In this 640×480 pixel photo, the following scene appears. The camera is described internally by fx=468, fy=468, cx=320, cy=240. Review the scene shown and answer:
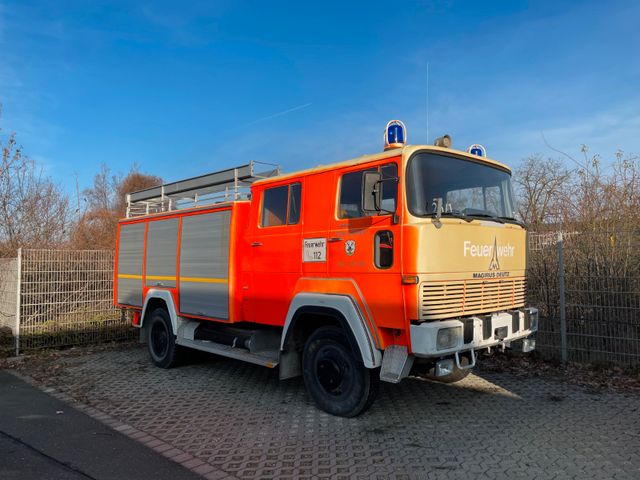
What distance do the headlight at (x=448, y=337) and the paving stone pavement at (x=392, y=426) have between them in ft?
3.03

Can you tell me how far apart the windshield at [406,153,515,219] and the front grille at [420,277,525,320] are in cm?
72

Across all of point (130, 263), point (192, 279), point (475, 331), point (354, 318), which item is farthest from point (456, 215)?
point (130, 263)

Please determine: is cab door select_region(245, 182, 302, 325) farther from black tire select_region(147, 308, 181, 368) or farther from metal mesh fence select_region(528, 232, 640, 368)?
metal mesh fence select_region(528, 232, 640, 368)

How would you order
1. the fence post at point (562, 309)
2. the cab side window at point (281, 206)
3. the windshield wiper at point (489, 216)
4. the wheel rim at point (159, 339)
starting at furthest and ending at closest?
the wheel rim at point (159, 339)
the fence post at point (562, 309)
the cab side window at point (281, 206)
the windshield wiper at point (489, 216)

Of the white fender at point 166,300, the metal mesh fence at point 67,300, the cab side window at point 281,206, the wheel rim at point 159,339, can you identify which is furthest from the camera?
the metal mesh fence at point 67,300

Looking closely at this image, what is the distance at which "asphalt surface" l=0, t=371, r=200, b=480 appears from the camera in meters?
3.88

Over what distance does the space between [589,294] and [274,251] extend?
Result: 468 cm

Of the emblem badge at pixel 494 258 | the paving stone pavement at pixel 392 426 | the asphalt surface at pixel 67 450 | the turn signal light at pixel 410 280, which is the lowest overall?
the asphalt surface at pixel 67 450

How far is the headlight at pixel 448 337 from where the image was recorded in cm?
431

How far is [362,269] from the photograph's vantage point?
15.7ft

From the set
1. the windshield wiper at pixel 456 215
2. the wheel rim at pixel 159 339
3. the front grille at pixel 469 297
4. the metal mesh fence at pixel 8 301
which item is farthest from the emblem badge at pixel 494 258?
the metal mesh fence at pixel 8 301

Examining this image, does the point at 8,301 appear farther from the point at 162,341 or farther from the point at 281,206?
the point at 281,206

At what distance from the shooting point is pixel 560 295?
7.04 m

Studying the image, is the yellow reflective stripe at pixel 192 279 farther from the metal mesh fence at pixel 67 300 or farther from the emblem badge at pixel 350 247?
the emblem badge at pixel 350 247
